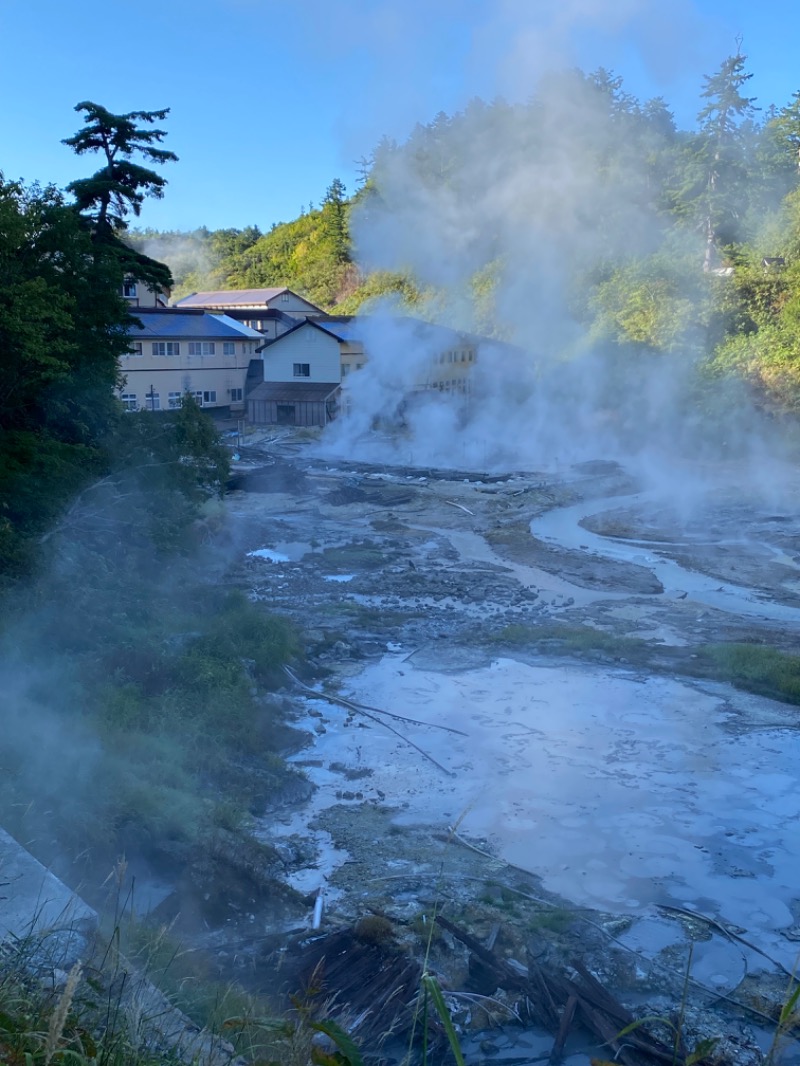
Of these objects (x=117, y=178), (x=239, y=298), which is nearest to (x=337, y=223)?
(x=239, y=298)

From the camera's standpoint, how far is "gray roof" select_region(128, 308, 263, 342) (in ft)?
94.2

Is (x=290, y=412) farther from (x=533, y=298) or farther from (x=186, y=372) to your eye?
(x=533, y=298)

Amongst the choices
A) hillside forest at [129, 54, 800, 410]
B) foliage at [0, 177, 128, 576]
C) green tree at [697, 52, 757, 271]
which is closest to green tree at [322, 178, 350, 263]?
hillside forest at [129, 54, 800, 410]

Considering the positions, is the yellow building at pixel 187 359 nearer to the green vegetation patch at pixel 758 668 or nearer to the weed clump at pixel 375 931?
the green vegetation patch at pixel 758 668

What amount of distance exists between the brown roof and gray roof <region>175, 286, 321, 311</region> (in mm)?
6856

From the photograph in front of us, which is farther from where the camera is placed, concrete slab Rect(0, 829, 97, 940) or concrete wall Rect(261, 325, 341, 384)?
concrete wall Rect(261, 325, 341, 384)

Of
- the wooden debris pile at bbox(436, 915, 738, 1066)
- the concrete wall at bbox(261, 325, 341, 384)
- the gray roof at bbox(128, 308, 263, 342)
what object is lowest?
the wooden debris pile at bbox(436, 915, 738, 1066)

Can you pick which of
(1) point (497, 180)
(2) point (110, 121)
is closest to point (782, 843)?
(2) point (110, 121)

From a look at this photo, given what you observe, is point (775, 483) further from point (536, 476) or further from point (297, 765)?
point (297, 765)

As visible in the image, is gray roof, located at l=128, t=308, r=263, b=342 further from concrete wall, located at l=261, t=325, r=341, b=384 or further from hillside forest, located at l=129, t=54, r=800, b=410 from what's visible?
hillside forest, located at l=129, t=54, r=800, b=410

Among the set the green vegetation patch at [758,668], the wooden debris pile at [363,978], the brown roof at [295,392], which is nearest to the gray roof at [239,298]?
the brown roof at [295,392]

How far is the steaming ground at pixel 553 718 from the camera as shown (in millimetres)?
6164

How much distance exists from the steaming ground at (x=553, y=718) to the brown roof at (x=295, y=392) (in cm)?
1188

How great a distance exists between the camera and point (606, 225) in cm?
3288
